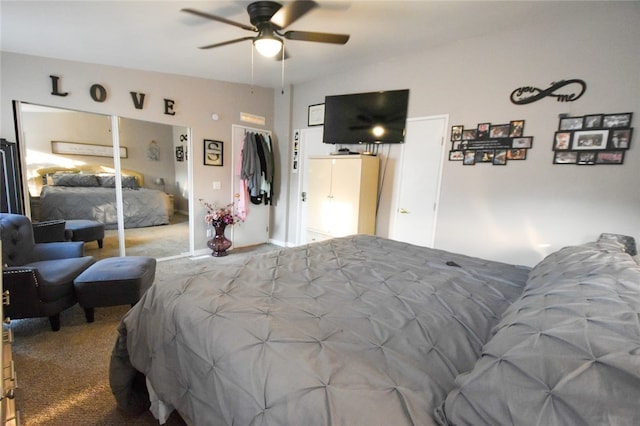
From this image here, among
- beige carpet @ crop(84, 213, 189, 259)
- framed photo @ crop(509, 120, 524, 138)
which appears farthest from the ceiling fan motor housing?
beige carpet @ crop(84, 213, 189, 259)

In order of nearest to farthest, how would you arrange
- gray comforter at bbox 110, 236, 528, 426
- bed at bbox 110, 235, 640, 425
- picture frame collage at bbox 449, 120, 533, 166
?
bed at bbox 110, 235, 640, 425 < gray comforter at bbox 110, 236, 528, 426 < picture frame collage at bbox 449, 120, 533, 166

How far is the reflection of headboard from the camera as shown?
3016 mm

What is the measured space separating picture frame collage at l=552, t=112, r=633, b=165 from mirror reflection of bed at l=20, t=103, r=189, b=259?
4286mm

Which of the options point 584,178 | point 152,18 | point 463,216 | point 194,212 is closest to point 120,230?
point 194,212

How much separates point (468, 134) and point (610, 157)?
3.57 feet

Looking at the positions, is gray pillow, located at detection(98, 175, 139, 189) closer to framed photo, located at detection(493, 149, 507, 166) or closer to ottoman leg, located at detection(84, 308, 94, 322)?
ottoman leg, located at detection(84, 308, 94, 322)

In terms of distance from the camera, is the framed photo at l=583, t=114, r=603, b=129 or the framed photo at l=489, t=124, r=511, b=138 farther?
the framed photo at l=489, t=124, r=511, b=138

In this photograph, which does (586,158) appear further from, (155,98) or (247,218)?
(155,98)

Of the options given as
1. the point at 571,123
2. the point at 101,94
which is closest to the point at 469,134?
the point at 571,123

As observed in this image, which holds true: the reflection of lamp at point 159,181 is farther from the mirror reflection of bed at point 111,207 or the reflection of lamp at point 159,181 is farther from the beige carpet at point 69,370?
the beige carpet at point 69,370

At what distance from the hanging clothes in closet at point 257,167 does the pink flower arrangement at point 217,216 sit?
0.52 meters

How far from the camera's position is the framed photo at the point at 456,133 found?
2914 mm

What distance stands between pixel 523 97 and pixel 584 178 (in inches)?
34.8

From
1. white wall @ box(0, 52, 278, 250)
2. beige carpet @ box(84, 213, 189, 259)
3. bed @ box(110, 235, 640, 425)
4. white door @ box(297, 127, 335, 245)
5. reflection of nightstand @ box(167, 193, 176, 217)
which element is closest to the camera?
bed @ box(110, 235, 640, 425)
